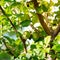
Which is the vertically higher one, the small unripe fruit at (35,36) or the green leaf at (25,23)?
the green leaf at (25,23)

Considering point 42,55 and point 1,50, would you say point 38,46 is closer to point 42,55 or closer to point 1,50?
point 42,55

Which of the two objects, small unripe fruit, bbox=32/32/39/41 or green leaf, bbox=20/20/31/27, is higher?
green leaf, bbox=20/20/31/27

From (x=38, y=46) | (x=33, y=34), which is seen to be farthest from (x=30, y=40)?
(x=38, y=46)

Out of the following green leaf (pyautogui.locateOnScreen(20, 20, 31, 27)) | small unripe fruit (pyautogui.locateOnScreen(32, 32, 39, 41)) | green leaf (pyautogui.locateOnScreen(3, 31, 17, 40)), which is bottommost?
small unripe fruit (pyautogui.locateOnScreen(32, 32, 39, 41))

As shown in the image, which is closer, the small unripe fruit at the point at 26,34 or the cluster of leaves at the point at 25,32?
the cluster of leaves at the point at 25,32

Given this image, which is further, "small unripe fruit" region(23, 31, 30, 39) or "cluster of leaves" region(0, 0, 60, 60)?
"small unripe fruit" region(23, 31, 30, 39)

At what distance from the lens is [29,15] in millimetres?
686

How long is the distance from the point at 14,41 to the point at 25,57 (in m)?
0.10

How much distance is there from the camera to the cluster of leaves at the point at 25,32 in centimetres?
61

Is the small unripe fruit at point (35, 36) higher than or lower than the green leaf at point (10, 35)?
lower

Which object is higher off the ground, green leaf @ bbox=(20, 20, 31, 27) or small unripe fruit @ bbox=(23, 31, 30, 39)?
green leaf @ bbox=(20, 20, 31, 27)

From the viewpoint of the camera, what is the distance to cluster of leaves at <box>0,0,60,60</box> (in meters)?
0.61

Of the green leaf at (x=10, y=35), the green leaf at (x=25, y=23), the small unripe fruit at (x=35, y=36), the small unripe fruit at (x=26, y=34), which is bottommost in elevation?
the small unripe fruit at (x=35, y=36)

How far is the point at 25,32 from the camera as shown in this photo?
2.40 feet
